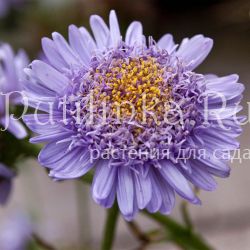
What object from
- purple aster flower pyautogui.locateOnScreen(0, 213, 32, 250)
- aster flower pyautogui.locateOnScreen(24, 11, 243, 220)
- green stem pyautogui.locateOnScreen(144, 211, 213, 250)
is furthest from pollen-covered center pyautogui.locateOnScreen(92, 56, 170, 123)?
purple aster flower pyautogui.locateOnScreen(0, 213, 32, 250)

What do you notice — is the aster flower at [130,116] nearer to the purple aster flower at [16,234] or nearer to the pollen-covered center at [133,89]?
the pollen-covered center at [133,89]

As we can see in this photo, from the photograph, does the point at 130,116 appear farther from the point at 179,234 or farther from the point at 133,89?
the point at 179,234

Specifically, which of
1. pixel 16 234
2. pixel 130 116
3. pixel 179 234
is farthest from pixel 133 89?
pixel 16 234

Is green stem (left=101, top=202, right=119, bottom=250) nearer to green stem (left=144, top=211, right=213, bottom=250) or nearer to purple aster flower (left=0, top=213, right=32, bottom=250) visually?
green stem (left=144, top=211, right=213, bottom=250)

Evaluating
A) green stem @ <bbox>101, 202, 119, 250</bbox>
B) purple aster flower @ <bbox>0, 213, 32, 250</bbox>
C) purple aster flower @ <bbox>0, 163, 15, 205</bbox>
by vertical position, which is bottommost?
purple aster flower @ <bbox>0, 213, 32, 250</bbox>

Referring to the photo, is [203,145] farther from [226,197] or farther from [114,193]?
[226,197]
